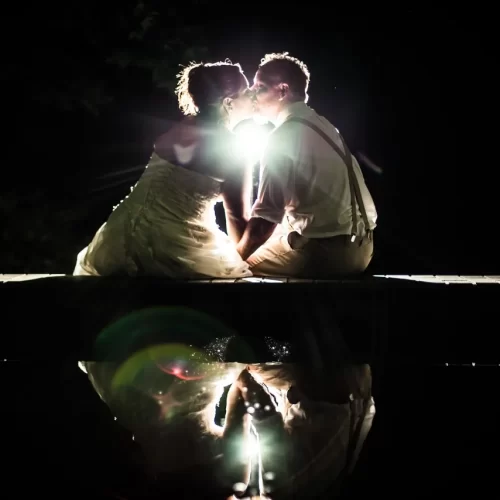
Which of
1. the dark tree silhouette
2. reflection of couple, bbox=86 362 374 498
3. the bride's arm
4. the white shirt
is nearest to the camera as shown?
reflection of couple, bbox=86 362 374 498

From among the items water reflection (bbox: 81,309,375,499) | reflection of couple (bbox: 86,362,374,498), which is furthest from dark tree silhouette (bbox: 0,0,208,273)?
reflection of couple (bbox: 86,362,374,498)

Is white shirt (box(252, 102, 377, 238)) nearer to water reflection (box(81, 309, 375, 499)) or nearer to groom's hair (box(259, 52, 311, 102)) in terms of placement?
groom's hair (box(259, 52, 311, 102))

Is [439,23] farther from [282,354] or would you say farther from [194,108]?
[282,354]

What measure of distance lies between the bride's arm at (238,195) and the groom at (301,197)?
0.32 feet

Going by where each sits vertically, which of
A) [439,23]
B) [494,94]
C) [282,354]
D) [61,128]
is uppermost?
[439,23]

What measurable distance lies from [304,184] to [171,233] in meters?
0.78

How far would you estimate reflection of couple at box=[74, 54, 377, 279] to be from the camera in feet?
12.2

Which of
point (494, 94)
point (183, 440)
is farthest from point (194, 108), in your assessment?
point (494, 94)

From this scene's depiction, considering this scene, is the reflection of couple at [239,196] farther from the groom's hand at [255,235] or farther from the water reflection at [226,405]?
the water reflection at [226,405]

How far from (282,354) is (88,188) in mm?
3275

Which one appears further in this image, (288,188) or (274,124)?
(274,124)

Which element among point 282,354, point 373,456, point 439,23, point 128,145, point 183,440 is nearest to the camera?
point 373,456

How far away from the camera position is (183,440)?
8.02 ft

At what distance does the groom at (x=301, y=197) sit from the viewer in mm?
3705
